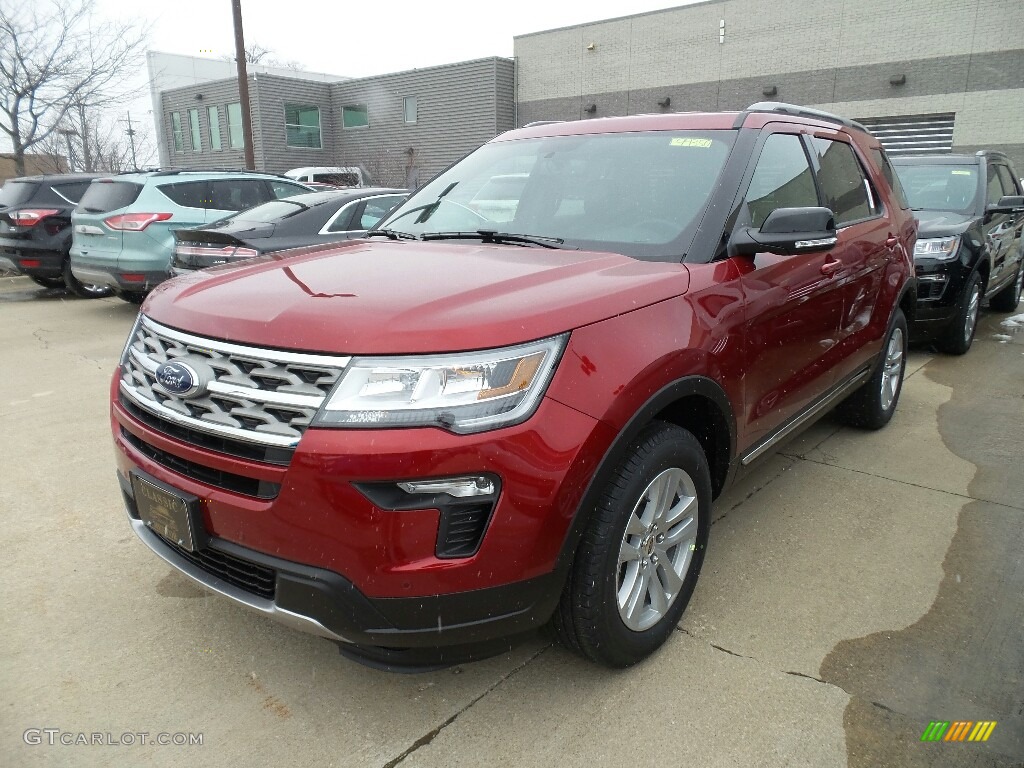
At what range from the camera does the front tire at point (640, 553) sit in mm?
2137

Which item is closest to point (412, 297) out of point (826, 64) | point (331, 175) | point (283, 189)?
point (283, 189)

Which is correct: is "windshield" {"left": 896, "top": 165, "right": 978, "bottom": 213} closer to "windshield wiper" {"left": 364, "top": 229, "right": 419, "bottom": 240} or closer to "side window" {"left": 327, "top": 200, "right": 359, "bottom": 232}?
"side window" {"left": 327, "top": 200, "right": 359, "bottom": 232}

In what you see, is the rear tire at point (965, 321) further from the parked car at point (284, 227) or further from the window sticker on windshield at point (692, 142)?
the parked car at point (284, 227)

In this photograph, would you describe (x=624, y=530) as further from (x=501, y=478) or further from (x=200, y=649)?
(x=200, y=649)

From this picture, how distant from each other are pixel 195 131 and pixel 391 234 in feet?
120

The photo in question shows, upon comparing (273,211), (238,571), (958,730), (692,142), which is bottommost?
(958,730)

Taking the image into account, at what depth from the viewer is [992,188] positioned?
294 inches

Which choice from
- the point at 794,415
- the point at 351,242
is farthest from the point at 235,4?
the point at 794,415

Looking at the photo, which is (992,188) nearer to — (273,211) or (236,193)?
(273,211)

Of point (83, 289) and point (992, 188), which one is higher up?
point (992, 188)

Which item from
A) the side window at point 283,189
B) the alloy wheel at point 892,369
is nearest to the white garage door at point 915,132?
the side window at point 283,189

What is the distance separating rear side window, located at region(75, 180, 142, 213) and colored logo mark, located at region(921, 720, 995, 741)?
28.6ft

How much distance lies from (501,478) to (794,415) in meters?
1.99

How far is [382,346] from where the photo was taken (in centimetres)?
187
